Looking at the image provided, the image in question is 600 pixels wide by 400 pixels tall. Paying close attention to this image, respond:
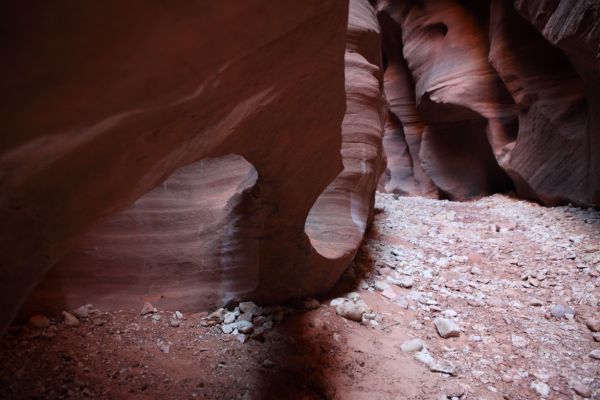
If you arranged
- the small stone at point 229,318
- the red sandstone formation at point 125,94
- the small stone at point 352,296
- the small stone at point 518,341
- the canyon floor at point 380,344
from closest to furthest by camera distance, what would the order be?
the red sandstone formation at point 125,94, the canyon floor at point 380,344, the small stone at point 229,318, the small stone at point 518,341, the small stone at point 352,296

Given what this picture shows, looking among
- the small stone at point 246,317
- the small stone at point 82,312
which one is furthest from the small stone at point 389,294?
A: the small stone at point 82,312

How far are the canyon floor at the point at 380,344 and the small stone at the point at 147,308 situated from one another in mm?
48

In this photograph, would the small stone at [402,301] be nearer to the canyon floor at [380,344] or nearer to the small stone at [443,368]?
the canyon floor at [380,344]

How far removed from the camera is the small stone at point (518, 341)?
226 cm

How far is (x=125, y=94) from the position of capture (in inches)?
33.5

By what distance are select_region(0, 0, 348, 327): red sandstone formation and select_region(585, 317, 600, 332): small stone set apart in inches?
93.4

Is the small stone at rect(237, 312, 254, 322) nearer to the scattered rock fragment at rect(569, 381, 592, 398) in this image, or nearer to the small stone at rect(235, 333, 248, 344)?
the small stone at rect(235, 333, 248, 344)

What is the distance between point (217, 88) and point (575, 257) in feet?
12.0

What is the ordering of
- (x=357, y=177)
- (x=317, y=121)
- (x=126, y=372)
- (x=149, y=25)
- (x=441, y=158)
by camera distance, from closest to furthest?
1. (x=149, y=25)
2. (x=126, y=372)
3. (x=317, y=121)
4. (x=357, y=177)
5. (x=441, y=158)

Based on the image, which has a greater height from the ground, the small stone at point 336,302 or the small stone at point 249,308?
the small stone at point 249,308

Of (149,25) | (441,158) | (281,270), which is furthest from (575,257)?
(441,158)

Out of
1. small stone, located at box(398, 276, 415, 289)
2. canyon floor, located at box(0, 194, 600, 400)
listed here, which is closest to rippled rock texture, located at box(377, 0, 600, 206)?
canyon floor, located at box(0, 194, 600, 400)

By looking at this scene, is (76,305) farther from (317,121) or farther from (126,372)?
(317,121)

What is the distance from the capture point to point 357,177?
3.08 meters
